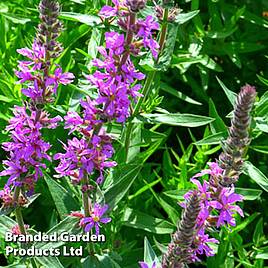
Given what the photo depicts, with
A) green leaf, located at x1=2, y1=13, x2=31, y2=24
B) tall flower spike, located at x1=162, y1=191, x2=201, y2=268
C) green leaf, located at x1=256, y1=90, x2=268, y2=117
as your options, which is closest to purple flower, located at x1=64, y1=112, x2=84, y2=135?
tall flower spike, located at x1=162, y1=191, x2=201, y2=268

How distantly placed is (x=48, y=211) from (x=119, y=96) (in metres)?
1.91

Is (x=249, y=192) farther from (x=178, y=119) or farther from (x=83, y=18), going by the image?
(x=83, y=18)

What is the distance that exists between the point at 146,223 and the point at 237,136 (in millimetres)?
1475

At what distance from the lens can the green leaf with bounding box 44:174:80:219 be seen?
10.3 feet

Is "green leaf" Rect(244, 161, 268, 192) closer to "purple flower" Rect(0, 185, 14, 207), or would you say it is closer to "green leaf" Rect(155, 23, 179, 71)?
"green leaf" Rect(155, 23, 179, 71)

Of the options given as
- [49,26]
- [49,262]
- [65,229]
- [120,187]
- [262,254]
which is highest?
[49,26]

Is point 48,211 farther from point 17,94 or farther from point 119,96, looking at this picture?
point 119,96

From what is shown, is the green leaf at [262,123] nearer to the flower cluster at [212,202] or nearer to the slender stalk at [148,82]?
the slender stalk at [148,82]

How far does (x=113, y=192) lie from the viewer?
303 centimetres

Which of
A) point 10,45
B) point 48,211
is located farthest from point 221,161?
point 10,45

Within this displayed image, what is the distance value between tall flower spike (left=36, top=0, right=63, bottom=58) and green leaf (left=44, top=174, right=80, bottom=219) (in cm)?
83

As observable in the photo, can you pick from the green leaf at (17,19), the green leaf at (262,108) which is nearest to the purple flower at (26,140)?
the green leaf at (262,108)

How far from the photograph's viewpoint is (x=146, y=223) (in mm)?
3670

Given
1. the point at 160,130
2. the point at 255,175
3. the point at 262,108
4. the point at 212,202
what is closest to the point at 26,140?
the point at 212,202
